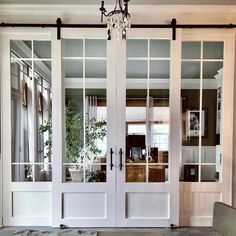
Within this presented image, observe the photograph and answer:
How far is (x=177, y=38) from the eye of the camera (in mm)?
3334

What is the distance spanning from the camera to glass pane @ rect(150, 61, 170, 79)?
342cm

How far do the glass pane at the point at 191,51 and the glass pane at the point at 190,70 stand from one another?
8 centimetres

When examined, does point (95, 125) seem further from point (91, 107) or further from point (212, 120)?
point (212, 120)

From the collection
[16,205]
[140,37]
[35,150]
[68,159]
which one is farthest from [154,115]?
[16,205]

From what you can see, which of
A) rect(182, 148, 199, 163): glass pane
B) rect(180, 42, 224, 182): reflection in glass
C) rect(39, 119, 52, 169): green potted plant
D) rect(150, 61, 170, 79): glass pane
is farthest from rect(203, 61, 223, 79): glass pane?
rect(39, 119, 52, 169): green potted plant

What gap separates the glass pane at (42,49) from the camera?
346 centimetres

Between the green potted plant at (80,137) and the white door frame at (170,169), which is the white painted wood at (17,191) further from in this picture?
the white door frame at (170,169)

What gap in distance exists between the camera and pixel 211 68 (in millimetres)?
3471

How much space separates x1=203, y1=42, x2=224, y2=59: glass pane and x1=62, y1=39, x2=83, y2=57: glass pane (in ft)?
5.38

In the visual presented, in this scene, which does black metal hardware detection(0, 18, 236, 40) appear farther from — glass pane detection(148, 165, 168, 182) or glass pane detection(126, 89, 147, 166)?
glass pane detection(148, 165, 168, 182)

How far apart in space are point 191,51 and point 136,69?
0.78 meters

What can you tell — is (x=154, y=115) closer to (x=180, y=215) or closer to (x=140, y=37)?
(x=140, y=37)

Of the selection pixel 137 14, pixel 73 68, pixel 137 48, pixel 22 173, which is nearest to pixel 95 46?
pixel 73 68

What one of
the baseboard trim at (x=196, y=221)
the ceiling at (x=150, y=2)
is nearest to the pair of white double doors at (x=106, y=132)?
the baseboard trim at (x=196, y=221)
